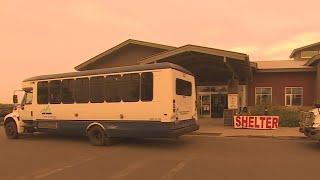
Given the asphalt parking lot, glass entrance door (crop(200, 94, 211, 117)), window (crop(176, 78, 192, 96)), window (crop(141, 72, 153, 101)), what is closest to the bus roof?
window (crop(141, 72, 153, 101))

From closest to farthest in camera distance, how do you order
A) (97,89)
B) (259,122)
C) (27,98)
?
1. (97,89)
2. (27,98)
3. (259,122)

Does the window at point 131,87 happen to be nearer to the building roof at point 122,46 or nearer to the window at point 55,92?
the window at point 55,92

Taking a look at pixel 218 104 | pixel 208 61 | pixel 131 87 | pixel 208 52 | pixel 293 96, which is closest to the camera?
pixel 131 87

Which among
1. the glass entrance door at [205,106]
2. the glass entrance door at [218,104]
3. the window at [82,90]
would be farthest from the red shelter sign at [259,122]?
the glass entrance door at [205,106]

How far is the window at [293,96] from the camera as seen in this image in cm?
3353

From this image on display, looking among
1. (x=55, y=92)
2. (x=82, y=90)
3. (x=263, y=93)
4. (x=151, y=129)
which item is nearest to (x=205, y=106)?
(x=263, y=93)

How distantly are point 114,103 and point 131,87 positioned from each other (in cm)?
96

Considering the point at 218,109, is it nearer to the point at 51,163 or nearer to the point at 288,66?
the point at 288,66

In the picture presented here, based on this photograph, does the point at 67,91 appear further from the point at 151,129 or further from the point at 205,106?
the point at 205,106

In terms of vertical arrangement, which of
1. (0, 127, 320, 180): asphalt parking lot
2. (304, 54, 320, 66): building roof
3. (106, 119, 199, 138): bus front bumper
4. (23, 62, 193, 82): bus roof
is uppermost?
(304, 54, 320, 66): building roof

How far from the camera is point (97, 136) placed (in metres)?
15.6

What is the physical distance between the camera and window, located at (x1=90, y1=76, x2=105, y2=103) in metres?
15.4

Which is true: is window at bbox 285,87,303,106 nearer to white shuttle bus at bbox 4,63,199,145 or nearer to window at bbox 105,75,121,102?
white shuttle bus at bbox 4,63,199,145

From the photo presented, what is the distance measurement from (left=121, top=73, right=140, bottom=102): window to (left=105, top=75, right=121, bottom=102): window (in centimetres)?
21
